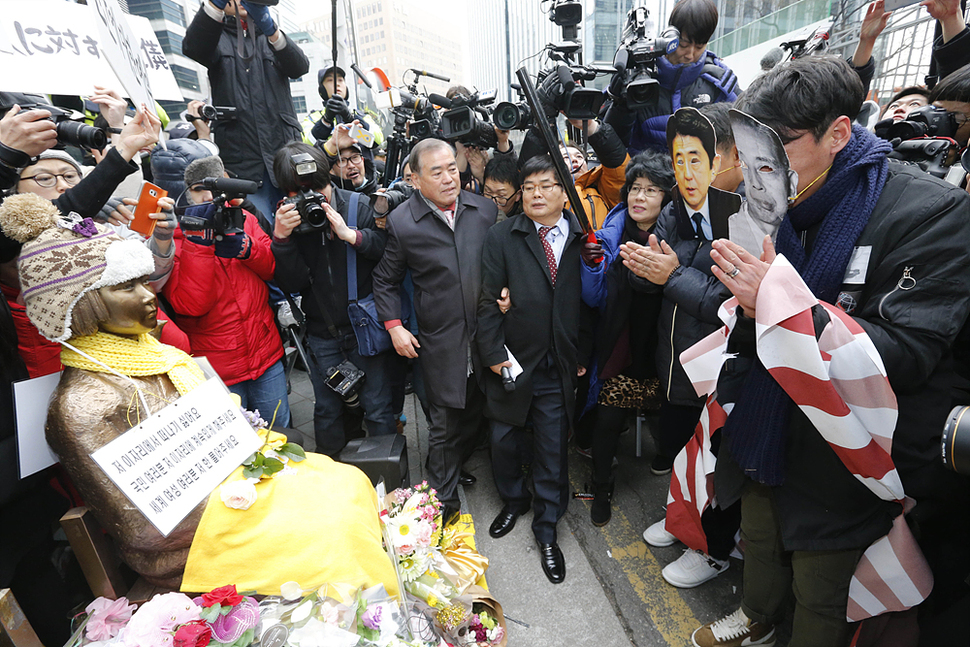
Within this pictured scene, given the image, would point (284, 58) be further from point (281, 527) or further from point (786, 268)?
point (786, 268)

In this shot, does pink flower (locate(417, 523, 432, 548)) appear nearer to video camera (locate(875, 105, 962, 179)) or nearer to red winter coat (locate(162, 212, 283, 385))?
red winter coat (locate(162, 212, 283, 385))

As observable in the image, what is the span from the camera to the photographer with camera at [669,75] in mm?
2627

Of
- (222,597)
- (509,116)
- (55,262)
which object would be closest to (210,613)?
(222,597)

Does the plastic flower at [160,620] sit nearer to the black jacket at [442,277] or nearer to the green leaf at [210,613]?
the green leaf at [210,613]

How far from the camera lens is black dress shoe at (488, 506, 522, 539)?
2766mm

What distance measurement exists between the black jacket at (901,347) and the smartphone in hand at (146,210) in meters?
2.48

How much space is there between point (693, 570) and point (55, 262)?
9.68 ft

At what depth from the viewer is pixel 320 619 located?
1487 mm

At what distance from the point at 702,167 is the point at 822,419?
3.21 ft

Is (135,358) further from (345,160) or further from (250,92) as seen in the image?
(250,92)

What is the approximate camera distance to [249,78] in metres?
3.58

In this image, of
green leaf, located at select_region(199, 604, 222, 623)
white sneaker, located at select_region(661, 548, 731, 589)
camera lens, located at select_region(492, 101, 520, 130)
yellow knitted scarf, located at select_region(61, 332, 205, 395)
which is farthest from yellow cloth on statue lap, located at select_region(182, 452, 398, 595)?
camera lens, located at select_region(492, 101, 520, 130)

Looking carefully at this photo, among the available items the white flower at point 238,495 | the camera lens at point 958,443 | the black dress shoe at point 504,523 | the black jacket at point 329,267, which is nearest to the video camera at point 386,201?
the black jacket at point 329,267

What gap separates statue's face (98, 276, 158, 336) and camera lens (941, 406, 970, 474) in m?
2.45
